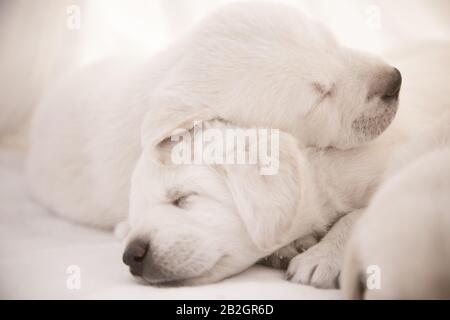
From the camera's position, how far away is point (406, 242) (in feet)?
3.01

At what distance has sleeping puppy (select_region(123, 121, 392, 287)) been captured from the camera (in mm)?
1185

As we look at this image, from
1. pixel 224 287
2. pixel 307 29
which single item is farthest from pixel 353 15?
pixel 224 287

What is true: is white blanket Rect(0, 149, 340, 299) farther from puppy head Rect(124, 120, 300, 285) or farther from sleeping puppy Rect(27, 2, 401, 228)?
sleeping puppy Rect(27, 2, 401, 228)

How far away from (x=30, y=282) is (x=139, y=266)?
0.22 metres

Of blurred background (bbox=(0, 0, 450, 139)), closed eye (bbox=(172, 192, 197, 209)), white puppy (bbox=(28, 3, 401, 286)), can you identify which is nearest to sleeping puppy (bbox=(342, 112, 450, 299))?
→ white puppy (bbox=(28, 3, 401, 286))

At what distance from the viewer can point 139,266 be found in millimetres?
1183

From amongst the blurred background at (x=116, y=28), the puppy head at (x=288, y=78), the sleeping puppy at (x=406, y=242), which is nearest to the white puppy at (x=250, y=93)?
the puppy head at (x=288, y=78)

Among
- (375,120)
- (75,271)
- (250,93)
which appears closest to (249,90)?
(250,93)

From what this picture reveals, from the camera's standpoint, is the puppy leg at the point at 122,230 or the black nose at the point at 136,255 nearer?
the black nose at the point at 136,255

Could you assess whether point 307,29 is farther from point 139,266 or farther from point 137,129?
point 139,266

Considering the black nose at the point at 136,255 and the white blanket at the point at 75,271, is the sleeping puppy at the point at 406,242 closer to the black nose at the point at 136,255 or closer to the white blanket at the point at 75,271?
the white blanket at the point at 75,271

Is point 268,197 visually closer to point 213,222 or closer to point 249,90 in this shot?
point 213,222

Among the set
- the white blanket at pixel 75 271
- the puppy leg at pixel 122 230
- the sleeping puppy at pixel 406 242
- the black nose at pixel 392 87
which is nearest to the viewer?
the sleeping puppy at pixel 406 242

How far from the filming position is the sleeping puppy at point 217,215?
1185mm
